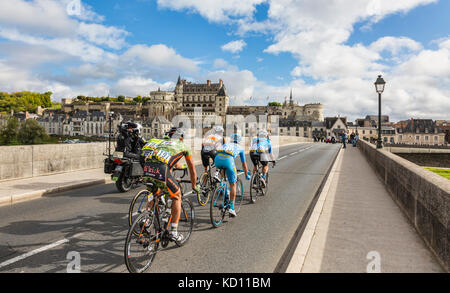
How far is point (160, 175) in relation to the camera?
14.4ft

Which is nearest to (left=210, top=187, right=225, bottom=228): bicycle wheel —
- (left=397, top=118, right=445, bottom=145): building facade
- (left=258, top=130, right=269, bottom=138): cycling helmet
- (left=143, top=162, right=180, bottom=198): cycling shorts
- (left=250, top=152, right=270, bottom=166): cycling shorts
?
(left=143, top=162, right=180, bottom=198): cycling shorts

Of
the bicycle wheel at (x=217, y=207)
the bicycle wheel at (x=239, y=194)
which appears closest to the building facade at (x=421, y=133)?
the bicycle wheel at (x=239, y=194)

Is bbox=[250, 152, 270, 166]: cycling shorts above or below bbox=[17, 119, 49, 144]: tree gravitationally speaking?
below

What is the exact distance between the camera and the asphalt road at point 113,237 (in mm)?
4199

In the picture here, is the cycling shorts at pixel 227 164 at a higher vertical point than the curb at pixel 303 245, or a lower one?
higher

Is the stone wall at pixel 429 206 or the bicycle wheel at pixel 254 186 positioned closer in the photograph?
the stone wall at pixel 429 206

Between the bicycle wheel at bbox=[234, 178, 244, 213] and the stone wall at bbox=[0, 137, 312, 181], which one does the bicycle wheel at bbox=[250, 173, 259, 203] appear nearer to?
the bicycle wheel at bbox=[234, 178, 244, 213]

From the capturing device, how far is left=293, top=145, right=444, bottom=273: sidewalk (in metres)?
4.13

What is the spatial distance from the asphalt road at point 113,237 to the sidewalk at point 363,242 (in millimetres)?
565

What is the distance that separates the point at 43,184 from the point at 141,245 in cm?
713

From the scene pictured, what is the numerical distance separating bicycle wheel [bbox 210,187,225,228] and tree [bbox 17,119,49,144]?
71987 mm

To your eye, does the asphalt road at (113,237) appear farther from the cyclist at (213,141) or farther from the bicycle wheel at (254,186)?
the cyclist at (213,141)

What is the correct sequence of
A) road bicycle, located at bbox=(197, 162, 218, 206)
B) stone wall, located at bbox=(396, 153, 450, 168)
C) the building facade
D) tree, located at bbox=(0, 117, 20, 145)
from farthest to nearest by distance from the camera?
the building facade
tree, located at bbox=(0, 117, 20, 145)
stone wall, located at bbox=(396, 153, 450, 168)
road bicycle, located at bbox=(197, 162, 218, 206)
